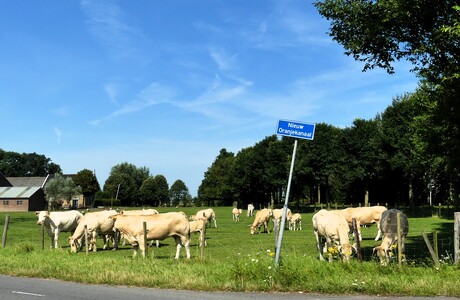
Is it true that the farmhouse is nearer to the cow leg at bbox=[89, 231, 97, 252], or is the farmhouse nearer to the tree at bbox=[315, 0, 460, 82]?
the cow leg at bbox=[89, 231, 97, 252]

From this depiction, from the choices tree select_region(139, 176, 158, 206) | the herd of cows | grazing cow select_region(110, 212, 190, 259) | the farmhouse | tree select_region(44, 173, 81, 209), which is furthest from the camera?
tree select_region(139, 176, 158, 206)

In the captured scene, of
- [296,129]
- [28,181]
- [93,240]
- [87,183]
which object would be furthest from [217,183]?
[296,129]

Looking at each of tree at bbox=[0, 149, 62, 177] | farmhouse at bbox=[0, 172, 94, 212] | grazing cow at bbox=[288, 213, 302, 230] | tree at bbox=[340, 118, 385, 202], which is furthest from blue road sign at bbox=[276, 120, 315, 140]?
tree at bbox=[0, 149, 62, 177]

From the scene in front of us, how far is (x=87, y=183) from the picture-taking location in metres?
139

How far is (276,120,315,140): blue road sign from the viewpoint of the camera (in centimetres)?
1227

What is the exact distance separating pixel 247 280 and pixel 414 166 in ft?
178

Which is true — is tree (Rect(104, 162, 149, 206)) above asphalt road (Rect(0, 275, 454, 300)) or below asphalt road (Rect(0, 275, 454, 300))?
above

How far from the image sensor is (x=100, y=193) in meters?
135

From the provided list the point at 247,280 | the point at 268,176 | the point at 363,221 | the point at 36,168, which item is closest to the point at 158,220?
the point at 247,280

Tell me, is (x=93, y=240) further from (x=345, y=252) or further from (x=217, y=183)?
(x=217, y=183)

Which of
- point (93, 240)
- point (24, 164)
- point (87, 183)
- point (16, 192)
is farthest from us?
point (24, 164)

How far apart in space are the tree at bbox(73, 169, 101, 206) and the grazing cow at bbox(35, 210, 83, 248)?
115m

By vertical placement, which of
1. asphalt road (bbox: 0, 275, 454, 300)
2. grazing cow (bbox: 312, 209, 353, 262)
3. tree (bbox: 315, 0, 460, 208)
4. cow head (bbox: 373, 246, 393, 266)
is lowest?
asphalt road (bbox: 0, 275, 454, 300)

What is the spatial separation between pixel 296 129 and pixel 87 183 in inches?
5310
